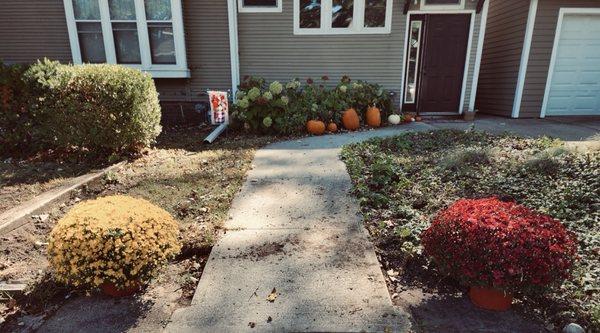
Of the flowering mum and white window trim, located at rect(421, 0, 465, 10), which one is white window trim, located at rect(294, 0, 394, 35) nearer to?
white window trim, located at rect(421, 0, 465, 10)

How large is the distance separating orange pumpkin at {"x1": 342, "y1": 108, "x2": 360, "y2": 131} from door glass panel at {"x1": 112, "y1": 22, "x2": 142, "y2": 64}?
4.89 metres

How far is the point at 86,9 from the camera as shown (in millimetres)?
8039

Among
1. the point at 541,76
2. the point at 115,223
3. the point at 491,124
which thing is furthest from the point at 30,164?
the point at 541,76

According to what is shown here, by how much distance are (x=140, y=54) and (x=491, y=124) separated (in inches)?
316

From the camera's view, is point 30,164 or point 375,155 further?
point 375,155

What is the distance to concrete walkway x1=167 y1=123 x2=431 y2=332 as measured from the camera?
2041 mm

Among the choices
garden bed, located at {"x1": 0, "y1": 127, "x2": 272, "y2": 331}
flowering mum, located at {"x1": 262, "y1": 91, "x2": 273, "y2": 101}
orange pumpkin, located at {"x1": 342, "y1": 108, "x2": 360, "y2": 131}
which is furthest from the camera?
orange pumpkin, located at {"x1": 342, "y1": 108, "x2": 360, "y2": 131}

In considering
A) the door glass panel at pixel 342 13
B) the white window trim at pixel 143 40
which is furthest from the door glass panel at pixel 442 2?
the white window trim at pixel 143 40

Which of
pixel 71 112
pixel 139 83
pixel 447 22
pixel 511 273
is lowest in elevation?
pixel 511 273

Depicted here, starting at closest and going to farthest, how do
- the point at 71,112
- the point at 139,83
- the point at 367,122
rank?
the point at 71,112, the point at 139,83, the point at 367,122

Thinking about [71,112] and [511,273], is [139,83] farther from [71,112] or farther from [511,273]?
Answer: [511,273]

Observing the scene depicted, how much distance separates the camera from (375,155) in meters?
5.21

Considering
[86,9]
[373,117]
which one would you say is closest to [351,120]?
[373,117]

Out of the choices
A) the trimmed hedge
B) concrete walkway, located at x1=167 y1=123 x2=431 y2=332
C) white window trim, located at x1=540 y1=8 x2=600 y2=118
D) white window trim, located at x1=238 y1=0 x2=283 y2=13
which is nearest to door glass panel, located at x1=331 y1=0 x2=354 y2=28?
white window trim, located at x1=238 y1=0 x2=283 y2=13
